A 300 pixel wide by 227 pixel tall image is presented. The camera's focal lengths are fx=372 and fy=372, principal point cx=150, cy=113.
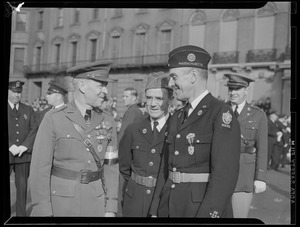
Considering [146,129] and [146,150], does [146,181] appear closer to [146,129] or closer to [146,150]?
[146,150]

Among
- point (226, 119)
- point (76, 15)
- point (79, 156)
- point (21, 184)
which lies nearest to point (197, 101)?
point (226, 119)

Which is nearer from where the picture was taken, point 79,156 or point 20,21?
point 79,156

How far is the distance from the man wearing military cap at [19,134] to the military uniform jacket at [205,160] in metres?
1.17

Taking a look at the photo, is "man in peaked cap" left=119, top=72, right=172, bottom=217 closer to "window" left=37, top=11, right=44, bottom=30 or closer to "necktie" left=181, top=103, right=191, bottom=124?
"necktie" left=181, top=103, right=191, bottom=124

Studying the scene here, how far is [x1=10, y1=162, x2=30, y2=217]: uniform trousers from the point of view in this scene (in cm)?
299

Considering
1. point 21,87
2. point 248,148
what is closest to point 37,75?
point 21,87

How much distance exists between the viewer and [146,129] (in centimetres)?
298

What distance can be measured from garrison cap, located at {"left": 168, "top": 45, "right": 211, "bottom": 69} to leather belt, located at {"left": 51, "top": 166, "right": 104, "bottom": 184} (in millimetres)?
978

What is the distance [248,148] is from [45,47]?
191 centimetres

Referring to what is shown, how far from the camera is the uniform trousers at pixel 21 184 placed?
2.99m

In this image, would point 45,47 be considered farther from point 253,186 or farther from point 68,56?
point 253,186

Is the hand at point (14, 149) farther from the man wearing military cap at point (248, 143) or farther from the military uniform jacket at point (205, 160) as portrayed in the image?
the man wearing military cap at point (248, 143)

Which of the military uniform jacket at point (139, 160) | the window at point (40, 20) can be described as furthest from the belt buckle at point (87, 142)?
the window at point (40, 20)

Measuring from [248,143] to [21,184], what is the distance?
6.60 feet
